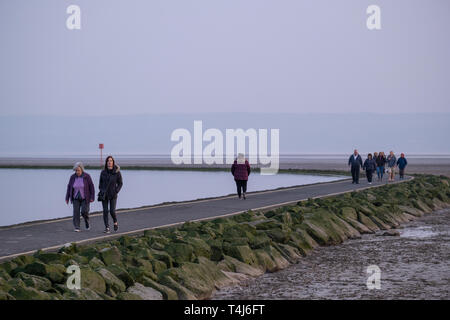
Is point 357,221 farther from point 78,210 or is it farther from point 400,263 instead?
point 78,210

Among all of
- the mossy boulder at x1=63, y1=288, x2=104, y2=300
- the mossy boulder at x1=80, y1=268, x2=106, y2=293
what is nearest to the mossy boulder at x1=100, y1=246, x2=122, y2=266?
the mossy boulder at x1=80, y1=268, x2=106, y2=293

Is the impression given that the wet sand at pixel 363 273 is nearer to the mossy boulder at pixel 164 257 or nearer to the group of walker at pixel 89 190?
the mossy boulder at pixel 164 257

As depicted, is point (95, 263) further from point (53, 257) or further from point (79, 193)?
point (79, 193)

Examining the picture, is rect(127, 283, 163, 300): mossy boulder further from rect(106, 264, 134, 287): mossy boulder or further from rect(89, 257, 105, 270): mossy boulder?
rect(89, 257, 105, 270): mossy boulder

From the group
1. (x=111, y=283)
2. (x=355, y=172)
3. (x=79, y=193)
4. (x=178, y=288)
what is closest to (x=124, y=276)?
(x=111, y=283)

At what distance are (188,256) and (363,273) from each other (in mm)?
3842

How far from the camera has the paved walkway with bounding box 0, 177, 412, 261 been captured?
14641 millimetres

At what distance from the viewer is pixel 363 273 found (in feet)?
46.6

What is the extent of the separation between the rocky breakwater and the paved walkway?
3.14ft

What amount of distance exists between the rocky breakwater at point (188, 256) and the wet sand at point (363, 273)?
17.1 inches

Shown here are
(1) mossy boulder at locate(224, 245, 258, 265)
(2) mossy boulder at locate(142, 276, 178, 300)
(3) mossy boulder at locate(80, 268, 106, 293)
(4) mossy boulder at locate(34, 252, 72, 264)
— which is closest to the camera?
(3) mossy boulder at locate(80, 268, 106, 293)

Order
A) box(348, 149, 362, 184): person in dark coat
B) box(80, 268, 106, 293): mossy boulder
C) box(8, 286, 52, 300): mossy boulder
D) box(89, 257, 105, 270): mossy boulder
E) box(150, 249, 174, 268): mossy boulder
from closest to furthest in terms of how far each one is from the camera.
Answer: box(8, 286, 52, 300): mossy boulder, box(80, 268, 106, 293): mossy boulder, box(89, 257, 105, 270): mossy boulder, box(150, 249, 174, 268): mossy boulder, box(348, 149, 362, 184): person in dark coat

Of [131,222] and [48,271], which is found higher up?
[48,271]
